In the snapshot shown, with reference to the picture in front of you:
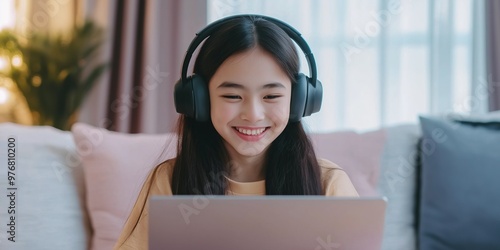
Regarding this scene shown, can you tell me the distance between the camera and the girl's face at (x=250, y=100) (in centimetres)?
104

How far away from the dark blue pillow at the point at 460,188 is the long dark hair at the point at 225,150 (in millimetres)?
757

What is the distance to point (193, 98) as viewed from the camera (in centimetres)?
106

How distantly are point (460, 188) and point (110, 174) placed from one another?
0.92 m

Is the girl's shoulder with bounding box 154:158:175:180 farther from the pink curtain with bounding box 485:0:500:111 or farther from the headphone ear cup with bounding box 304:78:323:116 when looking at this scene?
the pink curtain with bounding box 485:0:500:111

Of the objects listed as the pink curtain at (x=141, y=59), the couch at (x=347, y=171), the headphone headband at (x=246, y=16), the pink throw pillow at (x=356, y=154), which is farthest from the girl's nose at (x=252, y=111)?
the pink curtain at (x=141, y=59)

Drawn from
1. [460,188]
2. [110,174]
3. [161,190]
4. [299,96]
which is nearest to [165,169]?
[161,190]

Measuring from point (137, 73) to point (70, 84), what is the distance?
1.01ft

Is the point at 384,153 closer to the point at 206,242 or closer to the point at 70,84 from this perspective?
the point at 206,242

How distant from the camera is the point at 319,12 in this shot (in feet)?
9.84

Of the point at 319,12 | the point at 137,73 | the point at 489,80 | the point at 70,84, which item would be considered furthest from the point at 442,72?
the point at 70,84

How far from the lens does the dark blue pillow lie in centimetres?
171

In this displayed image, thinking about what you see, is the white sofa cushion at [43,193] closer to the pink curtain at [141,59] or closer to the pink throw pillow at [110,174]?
the pink throw pillow at [110,174]

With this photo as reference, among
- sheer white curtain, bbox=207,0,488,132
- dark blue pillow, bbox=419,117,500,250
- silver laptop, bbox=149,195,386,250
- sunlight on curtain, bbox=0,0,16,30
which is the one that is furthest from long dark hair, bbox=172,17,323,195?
sunlight on curtain, bbox=0,0,16,30

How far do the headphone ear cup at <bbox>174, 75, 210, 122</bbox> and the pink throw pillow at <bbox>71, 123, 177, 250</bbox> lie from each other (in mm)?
545
